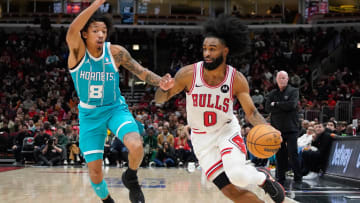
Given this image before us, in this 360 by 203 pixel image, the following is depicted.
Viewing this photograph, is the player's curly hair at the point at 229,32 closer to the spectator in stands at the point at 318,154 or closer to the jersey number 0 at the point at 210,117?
the jersey number 0 at the point at 210,117

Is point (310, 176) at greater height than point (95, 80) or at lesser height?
lesser

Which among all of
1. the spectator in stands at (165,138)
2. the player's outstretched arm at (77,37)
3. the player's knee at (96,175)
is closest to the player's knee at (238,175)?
the player's knee at (96,175)

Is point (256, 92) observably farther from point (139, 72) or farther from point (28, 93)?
point (139, 72)

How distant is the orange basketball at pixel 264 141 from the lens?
4.28 meters

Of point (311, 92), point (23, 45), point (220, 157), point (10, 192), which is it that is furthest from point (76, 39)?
point (23, 45)

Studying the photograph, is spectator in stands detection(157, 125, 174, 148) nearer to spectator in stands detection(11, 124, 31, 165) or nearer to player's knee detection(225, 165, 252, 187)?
spectator in stands detection(11, 124, 31, 165)

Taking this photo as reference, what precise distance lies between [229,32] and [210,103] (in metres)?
0.78

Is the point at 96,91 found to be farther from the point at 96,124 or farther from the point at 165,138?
the point at 165,138

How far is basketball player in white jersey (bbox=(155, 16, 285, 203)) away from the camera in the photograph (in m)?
4.43

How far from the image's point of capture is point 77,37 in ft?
16.4

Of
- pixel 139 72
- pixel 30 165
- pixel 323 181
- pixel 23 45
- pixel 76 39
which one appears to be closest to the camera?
pixel 76 39

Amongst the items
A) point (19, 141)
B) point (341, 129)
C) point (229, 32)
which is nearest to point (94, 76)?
point (229, 32)

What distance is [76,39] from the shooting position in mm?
5008

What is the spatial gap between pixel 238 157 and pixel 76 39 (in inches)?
82.9
